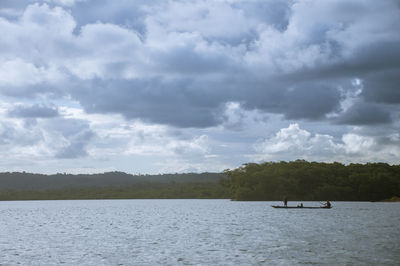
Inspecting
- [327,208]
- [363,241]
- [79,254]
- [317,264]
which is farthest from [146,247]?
[327,208]

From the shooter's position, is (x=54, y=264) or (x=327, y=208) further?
(x=327, y=208)

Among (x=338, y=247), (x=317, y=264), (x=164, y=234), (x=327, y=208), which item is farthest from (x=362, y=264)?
(x=327, y=208)

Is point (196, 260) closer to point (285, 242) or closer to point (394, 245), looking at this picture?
point (285, 242)

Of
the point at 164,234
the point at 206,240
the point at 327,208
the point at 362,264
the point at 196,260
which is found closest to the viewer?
the point at 362,264

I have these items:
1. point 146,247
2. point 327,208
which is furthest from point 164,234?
point 327,208

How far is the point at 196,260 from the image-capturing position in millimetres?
45156

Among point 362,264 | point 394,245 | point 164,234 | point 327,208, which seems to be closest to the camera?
point 362,264

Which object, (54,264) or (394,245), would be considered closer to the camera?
(54,264)

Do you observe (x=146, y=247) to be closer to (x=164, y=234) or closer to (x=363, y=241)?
(x=164, y=234)

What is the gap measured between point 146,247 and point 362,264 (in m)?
24.7

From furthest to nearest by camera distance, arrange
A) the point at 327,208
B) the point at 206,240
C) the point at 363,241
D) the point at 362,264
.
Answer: the point at 327,208 < the point at 206,240 < the point at 363,241 < the point at 362,264

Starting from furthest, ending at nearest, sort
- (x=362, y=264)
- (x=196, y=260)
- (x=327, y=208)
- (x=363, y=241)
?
1. (x=327, y=208)
2. (x=363, y=241)
3. (x=196, y=260)
4. (x=362, y=264)

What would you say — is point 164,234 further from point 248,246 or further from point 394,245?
point 394,245

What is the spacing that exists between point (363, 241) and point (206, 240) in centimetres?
1942
